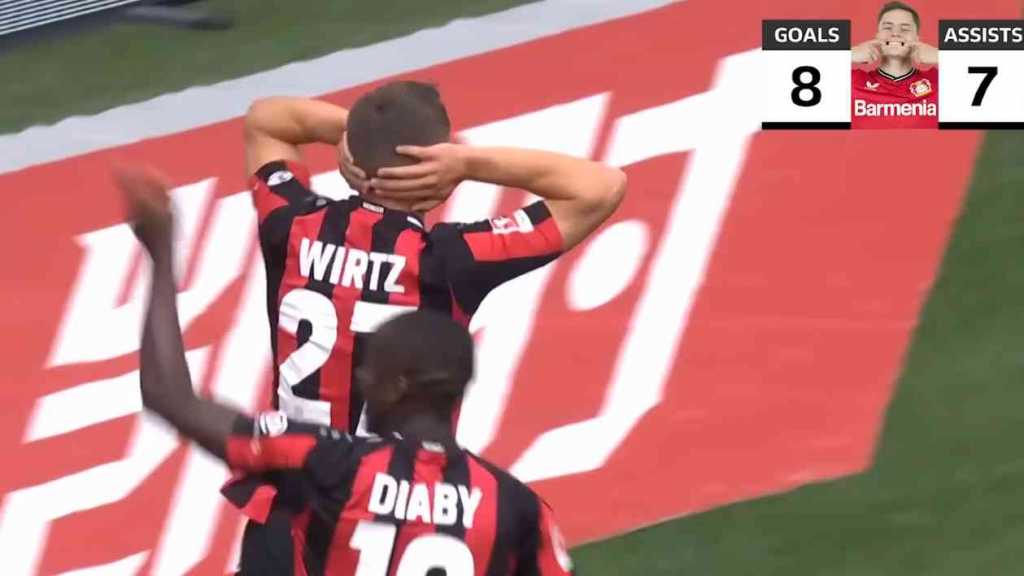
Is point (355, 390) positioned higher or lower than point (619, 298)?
higher

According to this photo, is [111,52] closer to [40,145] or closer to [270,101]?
[40,145]

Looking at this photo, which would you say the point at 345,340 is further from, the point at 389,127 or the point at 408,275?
the point at 389,127

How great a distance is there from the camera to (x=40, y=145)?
9.01 metres

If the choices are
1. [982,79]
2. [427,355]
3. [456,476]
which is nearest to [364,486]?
[456,476]

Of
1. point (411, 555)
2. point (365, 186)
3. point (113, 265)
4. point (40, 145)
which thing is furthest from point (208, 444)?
point (40, 145)

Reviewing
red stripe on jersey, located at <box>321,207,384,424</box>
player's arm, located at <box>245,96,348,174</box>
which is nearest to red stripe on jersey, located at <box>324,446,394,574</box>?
red stripe on jersey, located at <box>321,207,384,424</box>

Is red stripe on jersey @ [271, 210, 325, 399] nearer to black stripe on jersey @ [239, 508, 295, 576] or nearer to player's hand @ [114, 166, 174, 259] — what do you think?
black stripe on jersey @ [239, 508, 295, 576]

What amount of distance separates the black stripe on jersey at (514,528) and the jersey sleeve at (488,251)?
0.79m

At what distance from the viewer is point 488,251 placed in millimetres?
4551

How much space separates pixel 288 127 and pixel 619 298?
3.15m

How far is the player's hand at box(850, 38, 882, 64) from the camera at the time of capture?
938cm
